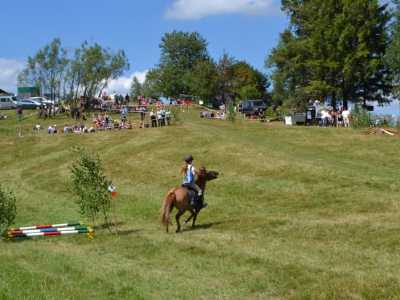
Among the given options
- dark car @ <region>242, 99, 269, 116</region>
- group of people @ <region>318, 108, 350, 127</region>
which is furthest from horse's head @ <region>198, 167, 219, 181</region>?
dark car @ <region>242, 99, 269, 116</region>

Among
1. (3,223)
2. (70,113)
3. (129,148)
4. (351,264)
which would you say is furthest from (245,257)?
(70,113)

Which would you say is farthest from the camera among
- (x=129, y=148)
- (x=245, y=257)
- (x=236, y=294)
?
(x=129, y=148)

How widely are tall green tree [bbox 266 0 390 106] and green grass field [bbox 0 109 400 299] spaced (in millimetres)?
20617

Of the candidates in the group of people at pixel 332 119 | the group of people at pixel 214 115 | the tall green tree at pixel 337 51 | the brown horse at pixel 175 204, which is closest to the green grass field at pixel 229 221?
the brown horse at pixel 175 204

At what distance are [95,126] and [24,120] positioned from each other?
20.4 meters

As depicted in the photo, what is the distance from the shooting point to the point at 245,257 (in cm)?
1360

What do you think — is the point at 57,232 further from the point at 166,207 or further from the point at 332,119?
the point at 332,119

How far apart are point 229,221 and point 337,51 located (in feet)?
154

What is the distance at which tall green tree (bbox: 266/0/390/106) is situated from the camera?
61.8 meters

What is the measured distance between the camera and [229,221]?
2069 centimetres

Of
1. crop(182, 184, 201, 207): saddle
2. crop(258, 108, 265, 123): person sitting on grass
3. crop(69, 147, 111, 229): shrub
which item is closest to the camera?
crop(182, 184, 201, 207): saddle

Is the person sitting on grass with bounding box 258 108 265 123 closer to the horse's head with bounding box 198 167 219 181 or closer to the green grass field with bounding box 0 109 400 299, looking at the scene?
the green grass field with bounding box 0 109 400 299

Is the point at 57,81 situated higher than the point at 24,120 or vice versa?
the point at 57,81

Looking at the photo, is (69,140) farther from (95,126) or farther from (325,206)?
(325,206)
